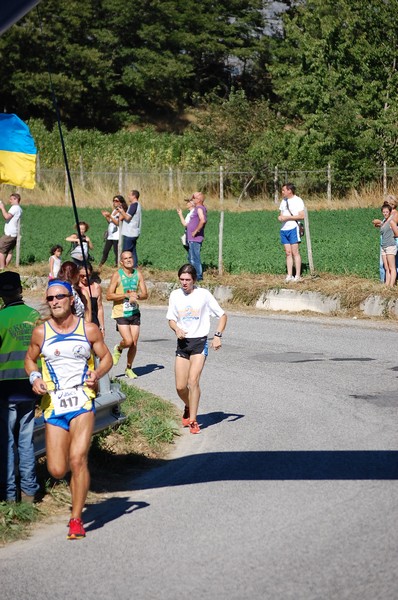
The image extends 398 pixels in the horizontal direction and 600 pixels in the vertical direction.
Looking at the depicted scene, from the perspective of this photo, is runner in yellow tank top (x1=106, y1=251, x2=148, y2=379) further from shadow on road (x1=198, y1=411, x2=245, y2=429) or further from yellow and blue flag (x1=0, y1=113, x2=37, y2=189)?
shadow on road (x1=198, y1=411, x2=245, y2=429)

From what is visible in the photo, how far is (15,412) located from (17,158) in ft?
18.8

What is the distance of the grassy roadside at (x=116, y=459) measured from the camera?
8499mm

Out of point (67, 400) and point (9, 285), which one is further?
point (9, 285)

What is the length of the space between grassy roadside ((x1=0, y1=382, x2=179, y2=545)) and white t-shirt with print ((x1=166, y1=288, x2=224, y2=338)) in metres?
1.01

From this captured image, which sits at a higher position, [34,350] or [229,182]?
[229,182]

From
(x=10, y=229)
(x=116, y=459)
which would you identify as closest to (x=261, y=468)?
(x=116, y=459)

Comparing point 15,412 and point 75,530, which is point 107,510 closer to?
point 75,530

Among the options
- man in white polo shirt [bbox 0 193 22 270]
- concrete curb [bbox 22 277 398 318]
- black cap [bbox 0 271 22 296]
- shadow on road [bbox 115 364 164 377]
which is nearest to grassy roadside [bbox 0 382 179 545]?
black cap [bbox 0 271 22 296]

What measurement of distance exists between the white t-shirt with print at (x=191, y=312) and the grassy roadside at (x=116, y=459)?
101 cm

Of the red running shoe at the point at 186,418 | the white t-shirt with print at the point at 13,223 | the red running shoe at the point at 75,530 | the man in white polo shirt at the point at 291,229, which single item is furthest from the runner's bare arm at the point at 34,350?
the white t-shirt with print at the point at 13,223

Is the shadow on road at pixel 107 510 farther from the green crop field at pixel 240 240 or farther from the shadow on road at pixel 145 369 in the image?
the green crop field at pixel 240 240

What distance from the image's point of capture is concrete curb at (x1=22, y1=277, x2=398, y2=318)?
19938 millimetres

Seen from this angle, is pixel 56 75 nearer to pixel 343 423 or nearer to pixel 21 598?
pixel 343 423

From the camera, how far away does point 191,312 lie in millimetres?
11984
